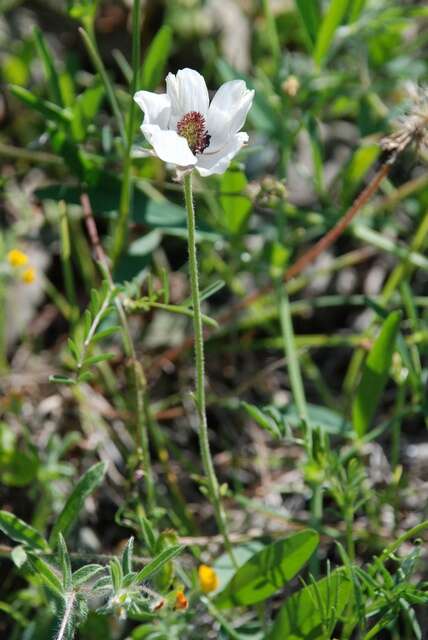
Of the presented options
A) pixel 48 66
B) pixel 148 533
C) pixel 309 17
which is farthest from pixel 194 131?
A: pixel 309 17

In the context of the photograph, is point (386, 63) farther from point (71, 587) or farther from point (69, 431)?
point (71, 587)

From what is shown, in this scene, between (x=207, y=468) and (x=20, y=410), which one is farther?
(x=20, y=410)

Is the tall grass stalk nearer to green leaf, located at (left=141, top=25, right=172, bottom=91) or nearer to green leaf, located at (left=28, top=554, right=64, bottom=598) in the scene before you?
green leaf, located at (left=141, top=25, right=172, bottom=91)

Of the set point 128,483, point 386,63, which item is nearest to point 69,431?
point 128,483

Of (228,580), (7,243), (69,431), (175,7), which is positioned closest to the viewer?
(228,580)

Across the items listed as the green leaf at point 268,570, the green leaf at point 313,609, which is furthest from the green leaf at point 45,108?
the green leaf at point 313,609

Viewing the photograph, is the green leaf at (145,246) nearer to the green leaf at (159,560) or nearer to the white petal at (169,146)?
the white petal at (169,146)

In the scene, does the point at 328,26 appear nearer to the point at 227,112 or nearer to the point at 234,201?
the point at 234,201
